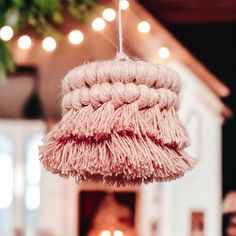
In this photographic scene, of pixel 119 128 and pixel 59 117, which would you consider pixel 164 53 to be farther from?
pixel 119 128

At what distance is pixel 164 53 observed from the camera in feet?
8.27

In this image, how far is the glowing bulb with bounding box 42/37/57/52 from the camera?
99.8 inches

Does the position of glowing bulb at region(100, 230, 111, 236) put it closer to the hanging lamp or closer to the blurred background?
the blurred background

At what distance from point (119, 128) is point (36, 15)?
1.38 metres

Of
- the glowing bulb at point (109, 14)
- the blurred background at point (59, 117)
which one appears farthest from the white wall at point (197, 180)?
the glowing bulb at point (109, 14)

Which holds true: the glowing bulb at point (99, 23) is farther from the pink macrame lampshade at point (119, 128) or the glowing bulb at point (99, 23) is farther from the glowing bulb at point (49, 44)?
the pink macrame lampshade at point (119, 128)

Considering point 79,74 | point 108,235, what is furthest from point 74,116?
point 108,235

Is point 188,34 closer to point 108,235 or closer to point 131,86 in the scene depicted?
point 108,235

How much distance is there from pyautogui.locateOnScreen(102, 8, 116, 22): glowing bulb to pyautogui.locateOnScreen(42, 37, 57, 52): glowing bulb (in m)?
0.22

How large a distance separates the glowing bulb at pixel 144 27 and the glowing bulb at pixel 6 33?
0.49 m

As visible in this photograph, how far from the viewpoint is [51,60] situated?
100 inches

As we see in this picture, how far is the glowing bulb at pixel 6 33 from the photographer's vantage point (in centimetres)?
251

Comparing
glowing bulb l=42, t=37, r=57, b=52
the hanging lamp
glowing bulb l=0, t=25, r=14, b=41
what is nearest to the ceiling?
glowing bulb l=42, t=37, r=57, b=52

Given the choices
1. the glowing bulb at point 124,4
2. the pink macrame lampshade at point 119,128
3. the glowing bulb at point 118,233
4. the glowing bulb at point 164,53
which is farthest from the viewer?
the glowing bulb at point 164,53
